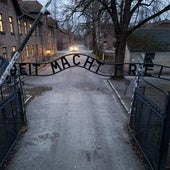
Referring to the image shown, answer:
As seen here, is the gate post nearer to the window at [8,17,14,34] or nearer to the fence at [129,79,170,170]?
the fence at [129,79,170,170]

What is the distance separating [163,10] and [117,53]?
525 centimetres

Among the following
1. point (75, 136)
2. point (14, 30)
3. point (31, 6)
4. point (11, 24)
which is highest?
point (31, 6)

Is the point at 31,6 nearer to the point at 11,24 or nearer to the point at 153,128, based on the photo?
the point at 11,24

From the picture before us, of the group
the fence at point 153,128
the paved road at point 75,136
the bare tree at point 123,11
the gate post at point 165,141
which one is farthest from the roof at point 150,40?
the gate post at point 165,141

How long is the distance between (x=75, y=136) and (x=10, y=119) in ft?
8.76

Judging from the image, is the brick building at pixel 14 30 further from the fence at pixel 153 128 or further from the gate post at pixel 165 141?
the gate post at pixel 165 141

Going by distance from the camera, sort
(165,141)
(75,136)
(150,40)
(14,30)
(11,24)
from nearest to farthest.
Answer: (165,141)
(75,136)
(11,24)
(14,30)
(150,40)

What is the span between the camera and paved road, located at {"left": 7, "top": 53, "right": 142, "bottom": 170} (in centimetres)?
716

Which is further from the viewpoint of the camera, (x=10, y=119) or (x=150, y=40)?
(x=150, y=40)

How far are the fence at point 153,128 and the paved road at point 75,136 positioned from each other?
0.58 metres

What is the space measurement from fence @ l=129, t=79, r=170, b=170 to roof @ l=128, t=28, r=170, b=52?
1855 cm

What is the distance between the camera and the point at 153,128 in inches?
Result: 261

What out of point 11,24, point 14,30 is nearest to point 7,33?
point 11,24

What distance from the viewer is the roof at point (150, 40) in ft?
86.3
